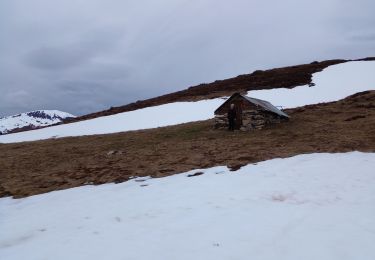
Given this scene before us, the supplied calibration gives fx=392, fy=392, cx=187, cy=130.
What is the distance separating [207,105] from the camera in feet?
138

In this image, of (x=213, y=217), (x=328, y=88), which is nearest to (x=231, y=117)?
(x=213, y=217)

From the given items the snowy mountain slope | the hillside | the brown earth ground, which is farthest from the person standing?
the hillside

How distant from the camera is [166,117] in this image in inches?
1590

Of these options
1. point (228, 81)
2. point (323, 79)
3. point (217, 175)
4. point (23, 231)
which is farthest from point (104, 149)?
point (228, 81)

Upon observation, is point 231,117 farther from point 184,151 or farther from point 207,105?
point 207,105

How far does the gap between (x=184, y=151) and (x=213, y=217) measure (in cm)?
1049

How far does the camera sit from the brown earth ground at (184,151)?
16.9 metres

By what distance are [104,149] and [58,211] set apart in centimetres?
1390

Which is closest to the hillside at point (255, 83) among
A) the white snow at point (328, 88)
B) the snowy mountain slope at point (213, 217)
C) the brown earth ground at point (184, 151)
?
the white snow at point (328, 88)

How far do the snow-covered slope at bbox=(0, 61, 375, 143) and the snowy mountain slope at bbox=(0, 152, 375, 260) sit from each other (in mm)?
23619

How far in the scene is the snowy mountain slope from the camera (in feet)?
27.9

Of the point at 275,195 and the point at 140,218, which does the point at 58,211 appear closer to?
the point at 140,218

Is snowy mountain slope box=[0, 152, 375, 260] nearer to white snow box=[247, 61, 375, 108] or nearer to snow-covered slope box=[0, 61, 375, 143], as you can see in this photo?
snow-covered slope box=[0, 61, 375, 143]

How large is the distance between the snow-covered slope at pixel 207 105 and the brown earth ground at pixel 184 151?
8067 mm
